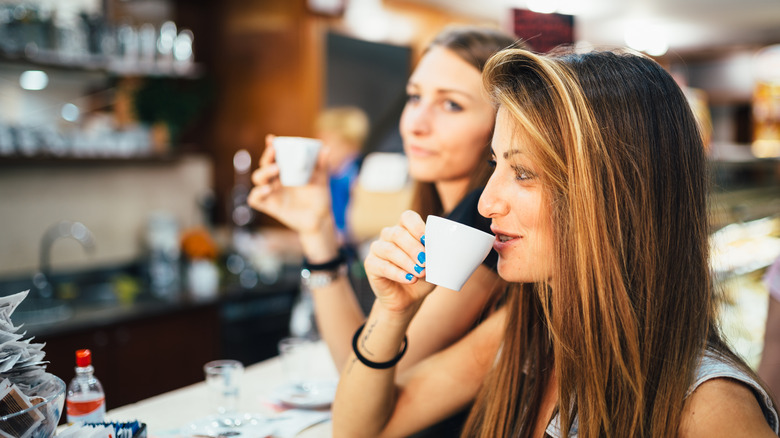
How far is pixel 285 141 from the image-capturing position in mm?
1566

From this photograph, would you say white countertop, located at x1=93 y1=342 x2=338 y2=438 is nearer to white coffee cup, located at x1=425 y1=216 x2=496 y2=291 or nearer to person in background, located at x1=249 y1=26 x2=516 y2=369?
person in background, located at x1=249 y1=26 x2=516 y2=369

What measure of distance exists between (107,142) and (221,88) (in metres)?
1.16

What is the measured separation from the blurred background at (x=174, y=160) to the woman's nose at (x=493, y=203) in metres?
1.92

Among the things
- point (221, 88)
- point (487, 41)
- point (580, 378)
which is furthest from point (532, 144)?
point (221, 88)

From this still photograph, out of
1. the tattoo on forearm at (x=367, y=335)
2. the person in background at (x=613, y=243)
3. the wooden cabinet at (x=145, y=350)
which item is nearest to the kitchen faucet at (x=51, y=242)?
the wooden cabinet at (x=145, y=350)

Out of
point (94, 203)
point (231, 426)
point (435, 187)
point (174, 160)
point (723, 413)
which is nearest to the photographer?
point (723, 413)

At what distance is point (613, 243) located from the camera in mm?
997

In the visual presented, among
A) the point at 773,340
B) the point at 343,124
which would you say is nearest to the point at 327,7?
the point at 343,124

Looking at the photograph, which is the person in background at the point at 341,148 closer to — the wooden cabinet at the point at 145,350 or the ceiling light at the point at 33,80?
the wooden cabinet at the point at 145,350

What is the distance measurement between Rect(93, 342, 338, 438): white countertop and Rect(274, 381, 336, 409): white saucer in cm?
3

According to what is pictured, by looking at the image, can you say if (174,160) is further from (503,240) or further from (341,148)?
(503,240)

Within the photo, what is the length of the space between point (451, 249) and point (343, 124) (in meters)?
3.41

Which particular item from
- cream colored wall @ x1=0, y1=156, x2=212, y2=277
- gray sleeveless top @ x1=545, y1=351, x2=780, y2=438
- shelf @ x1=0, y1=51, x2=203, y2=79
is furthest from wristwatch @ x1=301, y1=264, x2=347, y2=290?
cream colored wall @ x1=0, y1=156, x2=212, y2=277

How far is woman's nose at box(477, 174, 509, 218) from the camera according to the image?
1072 mm
